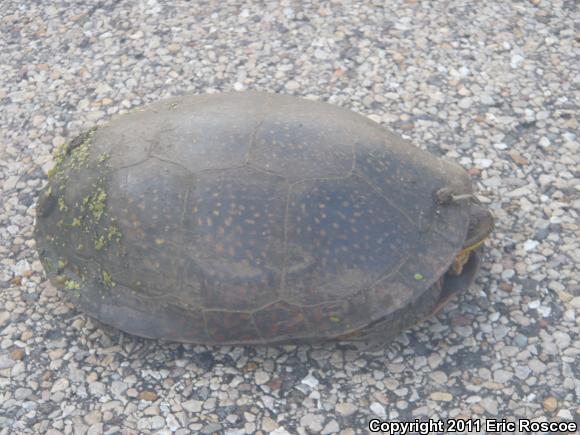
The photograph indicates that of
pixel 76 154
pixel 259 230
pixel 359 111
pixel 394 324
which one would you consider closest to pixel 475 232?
pixel 394 324

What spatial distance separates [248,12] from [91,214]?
3.32 meters

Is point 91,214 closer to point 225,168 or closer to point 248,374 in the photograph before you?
point 225,168

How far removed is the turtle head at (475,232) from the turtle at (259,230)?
1cm

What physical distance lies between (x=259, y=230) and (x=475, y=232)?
4.21ft

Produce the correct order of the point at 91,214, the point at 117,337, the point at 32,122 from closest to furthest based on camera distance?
the point at 91,214
the point at 117,337
the point at 32,122

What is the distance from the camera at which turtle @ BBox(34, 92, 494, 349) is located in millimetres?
3812

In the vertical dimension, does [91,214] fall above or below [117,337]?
above

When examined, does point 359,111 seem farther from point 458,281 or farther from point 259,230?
point 259,230

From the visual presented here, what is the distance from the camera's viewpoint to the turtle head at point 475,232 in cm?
422

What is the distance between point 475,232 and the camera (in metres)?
4.27

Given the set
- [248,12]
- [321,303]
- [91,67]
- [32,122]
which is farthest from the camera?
[248,12]

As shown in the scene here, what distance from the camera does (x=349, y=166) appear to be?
13.0ft

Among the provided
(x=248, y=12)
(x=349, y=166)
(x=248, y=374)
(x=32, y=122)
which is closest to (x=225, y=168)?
(x=349, y=166)

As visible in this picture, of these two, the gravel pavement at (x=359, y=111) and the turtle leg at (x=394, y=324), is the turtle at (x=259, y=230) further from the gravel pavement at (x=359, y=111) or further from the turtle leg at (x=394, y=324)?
the gravel pavement at (x=359, y=111)
